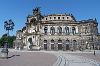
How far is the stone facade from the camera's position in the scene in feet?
276

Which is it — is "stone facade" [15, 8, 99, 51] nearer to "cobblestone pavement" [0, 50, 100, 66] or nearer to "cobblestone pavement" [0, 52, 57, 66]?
"cobblestone pavement" [0, 50, 100, 66]

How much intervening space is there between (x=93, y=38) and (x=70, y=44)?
28.9 feet

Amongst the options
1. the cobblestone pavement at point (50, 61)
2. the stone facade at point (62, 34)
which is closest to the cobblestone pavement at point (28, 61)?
the cobblestone pavement at point (50, 61)

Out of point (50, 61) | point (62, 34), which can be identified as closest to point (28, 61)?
point (50, 61)

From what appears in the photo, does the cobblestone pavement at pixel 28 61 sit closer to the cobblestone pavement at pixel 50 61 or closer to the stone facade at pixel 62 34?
the cobblestone pavement at pixel 50 61

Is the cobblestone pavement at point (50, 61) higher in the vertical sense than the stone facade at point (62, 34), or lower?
lower

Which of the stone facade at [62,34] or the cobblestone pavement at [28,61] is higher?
the stone facade at [62,34]

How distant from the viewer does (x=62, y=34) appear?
3354 inches

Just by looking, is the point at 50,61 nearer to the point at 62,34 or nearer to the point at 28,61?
the point at 28,61

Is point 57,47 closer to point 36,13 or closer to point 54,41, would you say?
point 54,41

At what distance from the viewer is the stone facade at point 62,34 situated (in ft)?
276

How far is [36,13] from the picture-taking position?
89.1 m

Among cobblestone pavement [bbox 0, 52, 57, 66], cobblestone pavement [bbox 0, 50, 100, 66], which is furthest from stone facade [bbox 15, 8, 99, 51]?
cobblestone pavement [bbox 0, 52, 57, 66]

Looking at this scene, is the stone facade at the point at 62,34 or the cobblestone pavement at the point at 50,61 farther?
the stone facade at the point at 62,34
